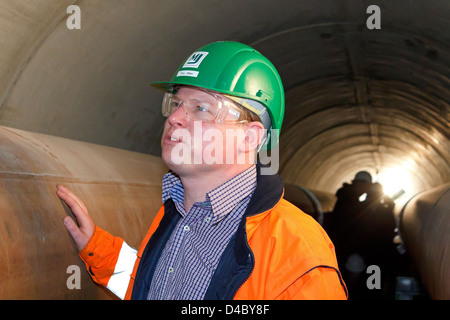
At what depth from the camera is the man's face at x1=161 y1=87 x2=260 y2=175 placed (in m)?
2.21

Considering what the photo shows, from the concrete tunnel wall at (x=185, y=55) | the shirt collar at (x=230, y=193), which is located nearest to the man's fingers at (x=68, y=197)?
the shirt collar at (x=230, y=193)

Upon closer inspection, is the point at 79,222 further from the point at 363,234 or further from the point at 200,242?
the point at 363,234

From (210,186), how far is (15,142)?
1.04m

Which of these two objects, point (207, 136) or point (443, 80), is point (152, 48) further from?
point (443, 80)

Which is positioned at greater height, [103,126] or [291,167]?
[291,167]

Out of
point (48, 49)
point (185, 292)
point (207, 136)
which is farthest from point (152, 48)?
point (185, 292)

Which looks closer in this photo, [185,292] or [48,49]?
[185,292]

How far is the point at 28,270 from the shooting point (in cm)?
213

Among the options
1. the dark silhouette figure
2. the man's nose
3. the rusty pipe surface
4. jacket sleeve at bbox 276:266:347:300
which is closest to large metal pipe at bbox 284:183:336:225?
the dark silhouette figure

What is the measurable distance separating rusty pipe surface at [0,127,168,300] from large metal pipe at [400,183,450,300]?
2.11m

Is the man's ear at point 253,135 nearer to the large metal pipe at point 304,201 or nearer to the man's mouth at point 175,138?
the man's mouth at point 175,138

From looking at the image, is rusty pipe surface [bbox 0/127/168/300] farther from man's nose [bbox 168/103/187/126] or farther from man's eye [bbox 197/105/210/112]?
man's eye [bbox 197/105/210/112]

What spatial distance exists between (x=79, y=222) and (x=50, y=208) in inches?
8.9

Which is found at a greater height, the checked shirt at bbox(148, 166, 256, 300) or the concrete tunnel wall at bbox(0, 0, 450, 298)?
the concrete tunnel wall at bbox(0, 0, 450, 298)
